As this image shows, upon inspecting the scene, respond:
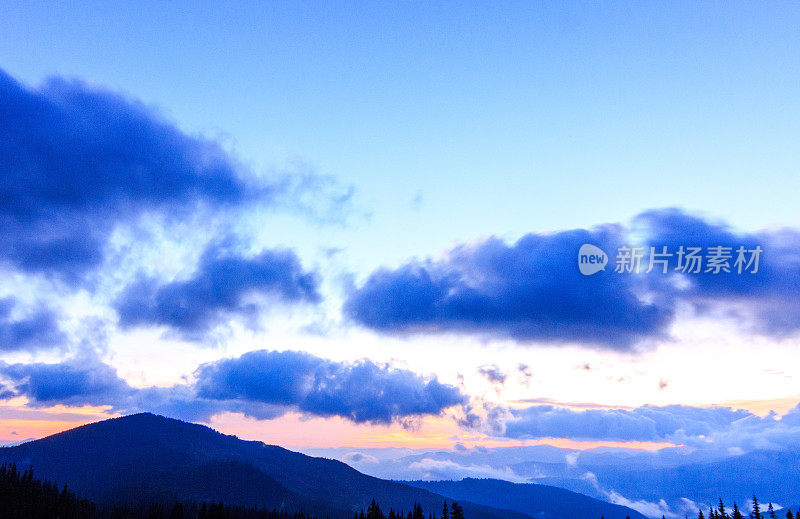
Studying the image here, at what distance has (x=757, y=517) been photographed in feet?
459

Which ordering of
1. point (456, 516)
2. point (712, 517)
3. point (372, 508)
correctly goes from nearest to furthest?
point (456, 516) → point (712, 517) → point (372, 508)

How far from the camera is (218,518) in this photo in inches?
7810

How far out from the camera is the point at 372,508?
198 metres

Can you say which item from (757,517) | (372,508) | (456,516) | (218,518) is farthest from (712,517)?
(218,518)

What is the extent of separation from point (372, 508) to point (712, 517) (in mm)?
108675

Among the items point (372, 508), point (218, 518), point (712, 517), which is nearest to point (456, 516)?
point (372, 508)

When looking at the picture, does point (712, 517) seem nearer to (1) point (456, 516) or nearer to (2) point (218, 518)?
(1) point (456, 516)

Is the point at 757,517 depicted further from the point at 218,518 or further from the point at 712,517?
the point at 218,518

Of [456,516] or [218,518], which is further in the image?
[218,518]

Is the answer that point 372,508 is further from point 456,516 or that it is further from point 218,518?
point 456,516

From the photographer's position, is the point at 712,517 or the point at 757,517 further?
the point at 712,517

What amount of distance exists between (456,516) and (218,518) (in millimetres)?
103057

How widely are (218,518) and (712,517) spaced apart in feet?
532

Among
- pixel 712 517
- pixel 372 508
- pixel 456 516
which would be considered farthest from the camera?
pixel 372 508
